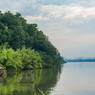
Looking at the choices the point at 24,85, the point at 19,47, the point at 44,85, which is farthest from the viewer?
the point at 19,47

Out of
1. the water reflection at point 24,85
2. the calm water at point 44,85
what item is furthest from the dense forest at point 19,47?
the water reflection at point 24,85

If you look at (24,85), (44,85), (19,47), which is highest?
(19,47)

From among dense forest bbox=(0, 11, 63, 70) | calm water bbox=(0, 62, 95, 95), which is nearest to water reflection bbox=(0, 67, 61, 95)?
calm water bbox=(0, 62, 95, 95)

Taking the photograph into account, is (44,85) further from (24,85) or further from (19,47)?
(19,47)

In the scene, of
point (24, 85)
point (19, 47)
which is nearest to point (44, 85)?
point (24, 85)

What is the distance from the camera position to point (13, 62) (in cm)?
3869

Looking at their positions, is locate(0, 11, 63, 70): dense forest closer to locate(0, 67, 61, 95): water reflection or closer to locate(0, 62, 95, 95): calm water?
locate(0, 62, 95, 95): calm water

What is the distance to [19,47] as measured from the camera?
55469 millimetres

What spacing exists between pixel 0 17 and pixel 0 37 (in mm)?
7914

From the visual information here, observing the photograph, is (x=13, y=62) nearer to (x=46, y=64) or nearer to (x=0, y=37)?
(x=0, y=37)

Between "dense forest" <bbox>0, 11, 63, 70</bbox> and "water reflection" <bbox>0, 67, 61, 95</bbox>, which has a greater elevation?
"dense forest" <bbox>0, 11, 63, 70</bbox>

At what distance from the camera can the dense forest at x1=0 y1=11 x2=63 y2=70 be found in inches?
1558

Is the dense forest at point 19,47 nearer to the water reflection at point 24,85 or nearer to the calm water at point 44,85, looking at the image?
the calm water at point 44,85

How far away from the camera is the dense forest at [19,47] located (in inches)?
1558
